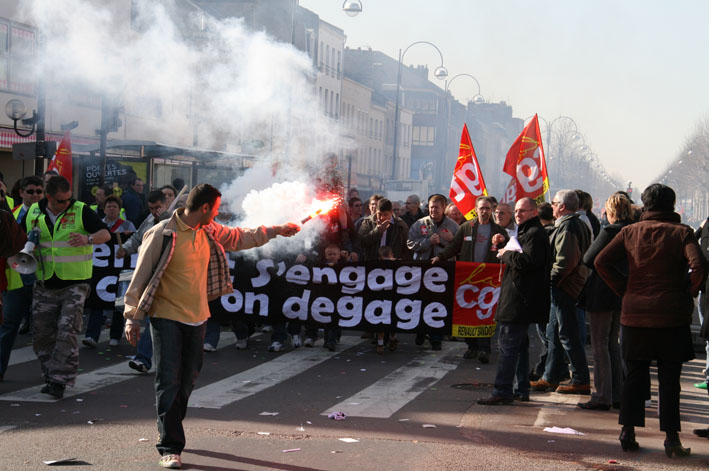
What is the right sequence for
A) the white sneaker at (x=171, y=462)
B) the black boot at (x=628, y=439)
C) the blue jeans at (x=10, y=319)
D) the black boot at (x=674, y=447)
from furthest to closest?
the blue jeans at (x=10, y=319)
the black boot at (x=628, y=439)
the black boot at (x=674, y=447)
the white sneaker at (x=171, y=462)

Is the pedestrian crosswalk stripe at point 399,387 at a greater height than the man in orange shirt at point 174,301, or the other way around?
the man in orange shirt at point 174,301

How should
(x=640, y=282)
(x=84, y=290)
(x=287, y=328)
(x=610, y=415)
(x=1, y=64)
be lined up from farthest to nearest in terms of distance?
1. (x=1, y=64)
2. (x=287, y=328)
3. (x=84, y=290)
4. (x=610, y=415)
5. (x=640, y=282)

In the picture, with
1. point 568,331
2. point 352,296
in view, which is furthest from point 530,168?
point 568,331

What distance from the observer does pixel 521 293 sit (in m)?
8.31

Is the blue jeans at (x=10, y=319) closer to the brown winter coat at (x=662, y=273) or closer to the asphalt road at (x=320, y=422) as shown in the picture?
the asphalt road at (x=320, y=422)

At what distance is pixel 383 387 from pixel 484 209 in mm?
3006

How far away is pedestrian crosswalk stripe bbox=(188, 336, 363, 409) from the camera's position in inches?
338

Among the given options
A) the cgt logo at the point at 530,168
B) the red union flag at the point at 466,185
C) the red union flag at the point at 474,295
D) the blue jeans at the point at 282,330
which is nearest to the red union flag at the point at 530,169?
the cgt logo at the point at 530,168

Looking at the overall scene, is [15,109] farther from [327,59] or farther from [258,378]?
[327,59]

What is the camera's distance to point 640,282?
6.78 m

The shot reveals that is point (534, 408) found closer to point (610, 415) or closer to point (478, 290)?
point (610, 415)

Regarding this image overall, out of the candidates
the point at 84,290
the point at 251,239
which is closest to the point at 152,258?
the point at 251,239

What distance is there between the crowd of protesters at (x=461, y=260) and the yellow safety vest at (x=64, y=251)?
1 cm

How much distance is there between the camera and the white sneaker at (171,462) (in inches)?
237
